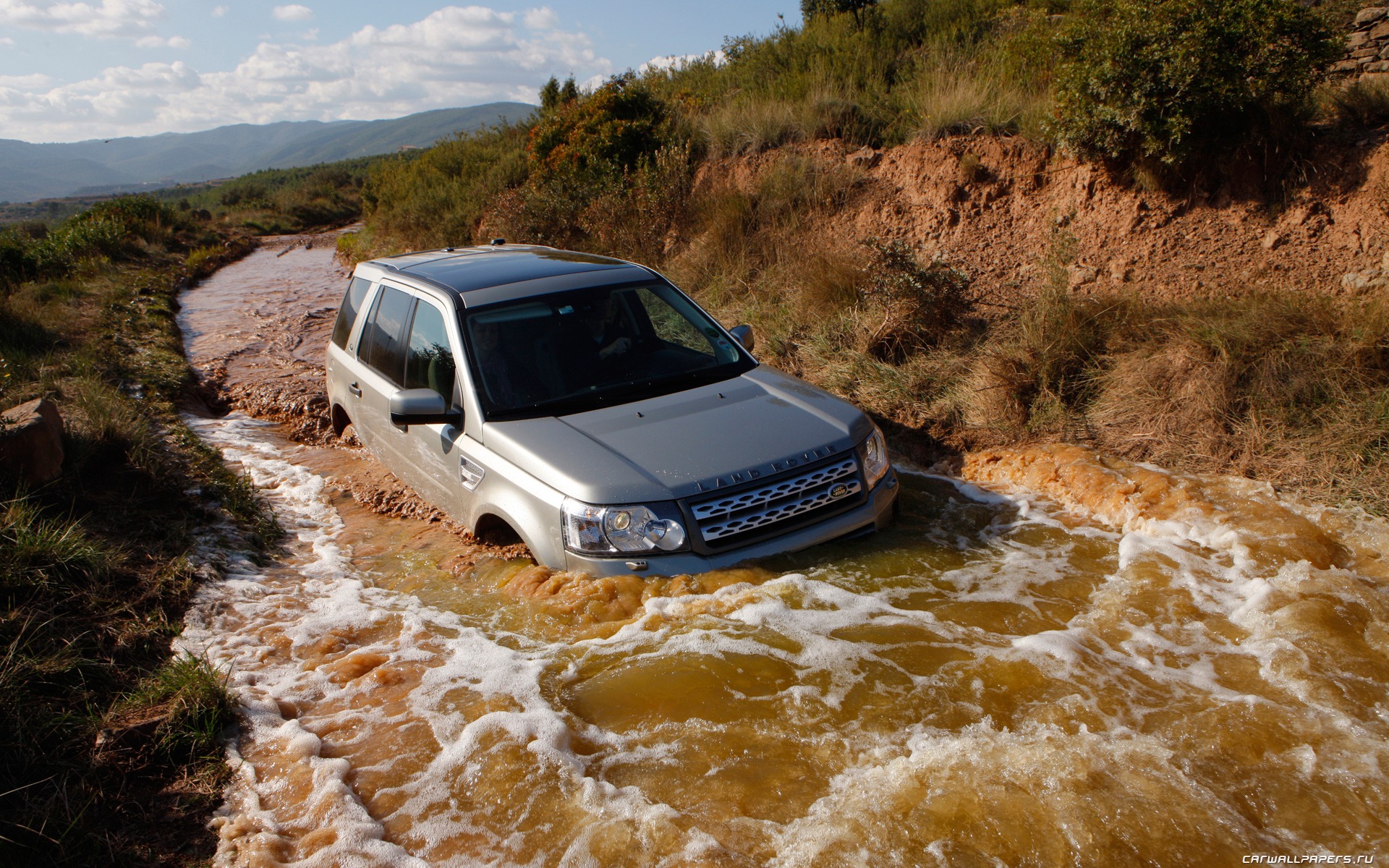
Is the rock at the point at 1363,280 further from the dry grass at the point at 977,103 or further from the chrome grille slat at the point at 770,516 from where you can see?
the chrome grille slat at the point at 770,516

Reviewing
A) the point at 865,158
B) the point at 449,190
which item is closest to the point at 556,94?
the point at 449,190

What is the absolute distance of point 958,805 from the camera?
271cm

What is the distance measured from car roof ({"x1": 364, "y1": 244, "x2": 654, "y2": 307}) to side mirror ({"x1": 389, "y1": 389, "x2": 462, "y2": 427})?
72 centimetres

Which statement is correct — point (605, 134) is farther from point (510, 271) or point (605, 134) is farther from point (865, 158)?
point (510, 271)

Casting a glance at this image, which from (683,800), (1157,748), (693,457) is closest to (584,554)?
(693,457)

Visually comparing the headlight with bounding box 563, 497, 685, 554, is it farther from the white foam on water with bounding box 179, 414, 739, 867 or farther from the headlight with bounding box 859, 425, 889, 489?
the headlight with bounding box 859, 425, 889, 489

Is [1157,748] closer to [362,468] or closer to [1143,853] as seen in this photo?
[1143,853]

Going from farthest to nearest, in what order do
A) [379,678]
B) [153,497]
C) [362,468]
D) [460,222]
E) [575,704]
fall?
[460,222] < [362,468] < [153,497] < [379,678] < [575,704]

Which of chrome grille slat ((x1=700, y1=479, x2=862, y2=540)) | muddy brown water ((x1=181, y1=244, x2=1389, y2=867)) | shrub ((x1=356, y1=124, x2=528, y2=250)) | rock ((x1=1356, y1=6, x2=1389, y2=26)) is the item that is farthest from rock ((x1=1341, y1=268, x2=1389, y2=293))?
shrub ((x1=356, y1=124, x2=528, y2=250))

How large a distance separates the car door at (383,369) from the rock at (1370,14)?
29.9 feet

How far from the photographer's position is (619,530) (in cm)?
374

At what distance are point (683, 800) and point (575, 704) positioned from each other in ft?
2.31

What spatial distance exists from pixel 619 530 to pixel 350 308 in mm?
3535

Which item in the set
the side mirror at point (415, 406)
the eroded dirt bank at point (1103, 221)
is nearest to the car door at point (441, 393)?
the side mirror at point (415, 406)
